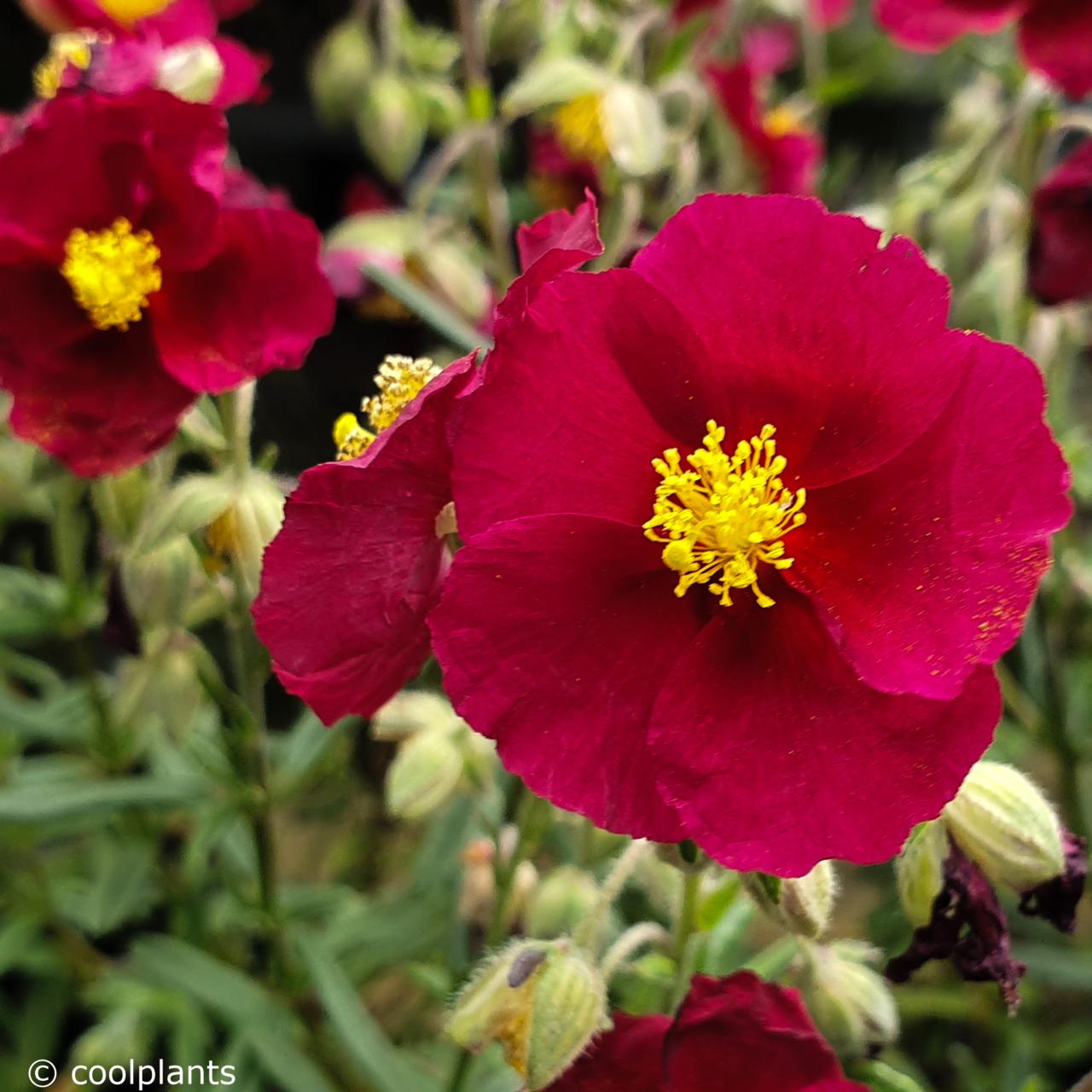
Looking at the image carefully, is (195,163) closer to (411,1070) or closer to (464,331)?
(464,331)

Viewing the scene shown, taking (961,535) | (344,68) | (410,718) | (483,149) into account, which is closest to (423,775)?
(410,718)

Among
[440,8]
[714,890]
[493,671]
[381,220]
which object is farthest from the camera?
[440,8]

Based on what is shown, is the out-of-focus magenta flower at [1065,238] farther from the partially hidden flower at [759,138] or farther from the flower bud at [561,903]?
the flower bud at [561,903]

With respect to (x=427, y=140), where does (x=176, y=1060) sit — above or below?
below

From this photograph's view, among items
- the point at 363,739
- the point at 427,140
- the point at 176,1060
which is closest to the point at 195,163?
the point at 176,1060

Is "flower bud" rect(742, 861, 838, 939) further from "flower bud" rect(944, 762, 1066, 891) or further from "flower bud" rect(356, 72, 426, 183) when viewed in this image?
"flower bud" rect(356, 72, 426, 183)

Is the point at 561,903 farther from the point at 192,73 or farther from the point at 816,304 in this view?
the point at 192,73

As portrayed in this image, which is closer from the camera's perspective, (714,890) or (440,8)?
(714,890)
